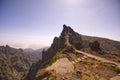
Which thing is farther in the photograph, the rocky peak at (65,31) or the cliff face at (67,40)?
the rocky peak at (65,31)

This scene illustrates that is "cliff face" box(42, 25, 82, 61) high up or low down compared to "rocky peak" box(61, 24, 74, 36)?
down

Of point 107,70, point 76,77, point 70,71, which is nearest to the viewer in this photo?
point 76,77

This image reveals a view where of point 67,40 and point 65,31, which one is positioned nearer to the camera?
point 67,40

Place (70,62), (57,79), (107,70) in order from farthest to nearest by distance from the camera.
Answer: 1. (70,62)
2. (107,70)
3. (57,79)

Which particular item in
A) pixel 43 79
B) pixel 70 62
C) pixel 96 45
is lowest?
pixel 43 79

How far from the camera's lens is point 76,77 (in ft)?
42.9

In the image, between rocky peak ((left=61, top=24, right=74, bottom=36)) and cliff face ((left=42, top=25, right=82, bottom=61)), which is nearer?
cliff face ((left=42, top=25, right=82, bottom=61))

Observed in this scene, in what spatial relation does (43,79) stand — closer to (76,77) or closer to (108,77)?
(76,77)

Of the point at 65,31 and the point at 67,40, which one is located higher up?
the point at 65,31

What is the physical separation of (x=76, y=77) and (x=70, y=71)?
4.85 feet

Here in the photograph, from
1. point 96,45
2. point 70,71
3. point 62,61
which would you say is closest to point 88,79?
point 70,71

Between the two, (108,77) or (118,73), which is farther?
(118,73)

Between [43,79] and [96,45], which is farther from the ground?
[96,45]

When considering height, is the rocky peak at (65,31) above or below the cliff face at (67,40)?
above
